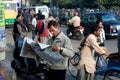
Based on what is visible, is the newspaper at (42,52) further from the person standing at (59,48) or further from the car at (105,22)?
the car at (105,22)

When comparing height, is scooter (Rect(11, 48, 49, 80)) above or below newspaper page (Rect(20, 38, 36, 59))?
below

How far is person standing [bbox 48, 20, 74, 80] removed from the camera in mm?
6012

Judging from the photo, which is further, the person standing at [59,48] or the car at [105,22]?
the car at [105,22]

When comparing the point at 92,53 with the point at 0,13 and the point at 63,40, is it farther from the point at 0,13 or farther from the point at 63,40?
the point at 0,13

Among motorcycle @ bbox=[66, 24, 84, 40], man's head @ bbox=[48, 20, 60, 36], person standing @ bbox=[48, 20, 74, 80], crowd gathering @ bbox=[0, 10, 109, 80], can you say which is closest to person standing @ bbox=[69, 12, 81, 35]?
motorcycle @ bbox=[66, 24, 84, 40]

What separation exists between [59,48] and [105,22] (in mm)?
15991

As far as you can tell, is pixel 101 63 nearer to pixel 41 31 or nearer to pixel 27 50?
pixel 27 50

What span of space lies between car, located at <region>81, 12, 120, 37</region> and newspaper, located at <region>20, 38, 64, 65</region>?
12.8 m

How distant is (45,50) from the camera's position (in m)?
6.55

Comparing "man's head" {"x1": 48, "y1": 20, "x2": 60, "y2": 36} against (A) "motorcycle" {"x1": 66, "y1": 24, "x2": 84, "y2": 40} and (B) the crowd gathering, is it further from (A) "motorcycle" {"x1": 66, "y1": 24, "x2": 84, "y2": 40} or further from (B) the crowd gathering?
(A) "motorcycle" {"x1": 66, "y1": 24, "x2": 84, "y2": 40}

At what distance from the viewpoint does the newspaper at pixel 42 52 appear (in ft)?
20.5

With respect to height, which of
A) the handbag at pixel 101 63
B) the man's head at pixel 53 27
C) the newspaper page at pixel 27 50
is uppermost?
the man's head at pixel 53 27

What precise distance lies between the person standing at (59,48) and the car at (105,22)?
14.1 metres

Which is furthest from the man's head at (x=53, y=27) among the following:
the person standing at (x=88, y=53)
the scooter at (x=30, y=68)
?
the scooter at (x=30, y=68)
